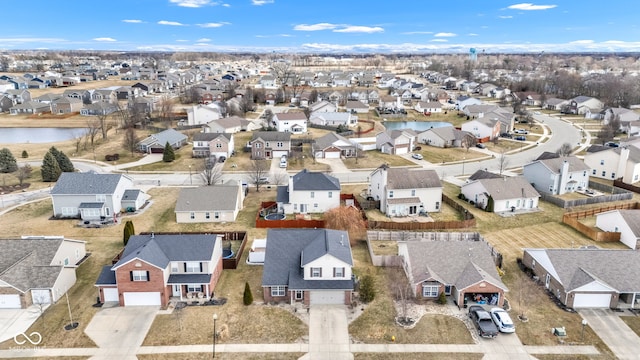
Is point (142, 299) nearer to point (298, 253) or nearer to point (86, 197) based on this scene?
point (298, 253)

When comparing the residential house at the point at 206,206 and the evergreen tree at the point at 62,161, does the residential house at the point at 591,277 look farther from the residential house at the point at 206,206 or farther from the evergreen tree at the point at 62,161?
the evergreen tree at the point at 62,161

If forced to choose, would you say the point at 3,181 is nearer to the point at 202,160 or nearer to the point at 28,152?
the point at 28,152

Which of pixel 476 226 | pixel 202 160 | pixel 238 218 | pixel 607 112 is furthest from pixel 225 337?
pixel 607 112

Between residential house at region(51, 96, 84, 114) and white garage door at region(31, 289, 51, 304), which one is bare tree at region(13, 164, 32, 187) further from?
residential house at region(51, 96, 84, 114)

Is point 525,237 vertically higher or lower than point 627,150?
lower

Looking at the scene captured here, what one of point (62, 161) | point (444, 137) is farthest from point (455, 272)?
point (62, 161)

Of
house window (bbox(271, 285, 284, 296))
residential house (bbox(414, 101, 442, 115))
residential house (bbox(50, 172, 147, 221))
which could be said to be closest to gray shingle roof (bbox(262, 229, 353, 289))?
house window (bbox(271, 285, 284, 296))
